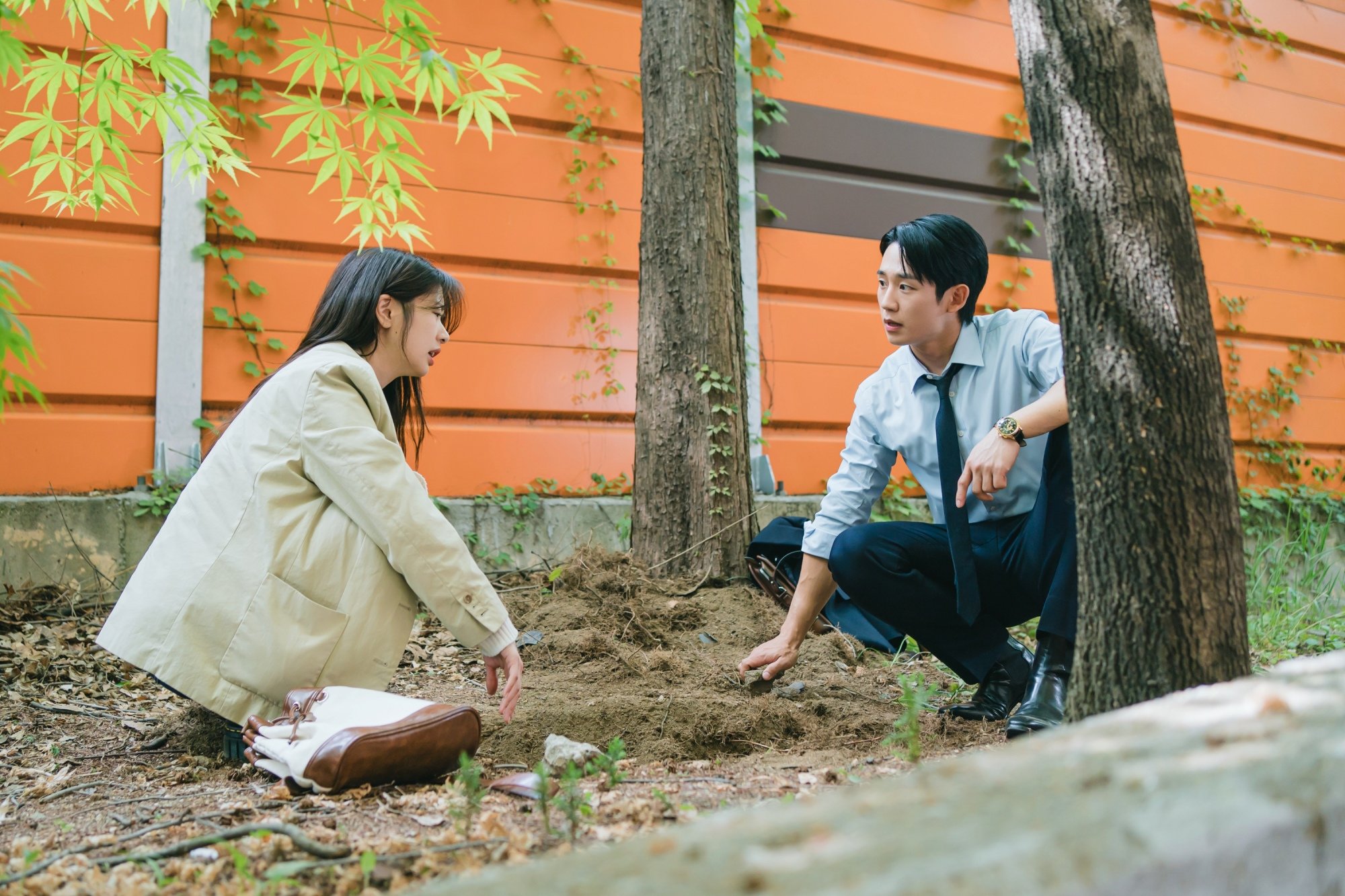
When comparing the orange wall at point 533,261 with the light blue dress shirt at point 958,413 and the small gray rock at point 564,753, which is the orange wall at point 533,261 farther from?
the small gray rock at point 564,753

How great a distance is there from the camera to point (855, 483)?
3057 millimetres

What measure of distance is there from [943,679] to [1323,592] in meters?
3.16

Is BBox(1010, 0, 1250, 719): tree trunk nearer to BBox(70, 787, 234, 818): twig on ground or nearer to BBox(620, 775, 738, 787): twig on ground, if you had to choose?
BBox(620, 775, 738, 787): twig on ground

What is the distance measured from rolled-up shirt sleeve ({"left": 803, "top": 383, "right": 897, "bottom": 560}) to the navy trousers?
0.06m

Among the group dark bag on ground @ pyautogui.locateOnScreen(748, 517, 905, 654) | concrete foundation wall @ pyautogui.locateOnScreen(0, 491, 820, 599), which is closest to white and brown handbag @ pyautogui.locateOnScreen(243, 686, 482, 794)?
dark bag on ground @ pyautogui.locateOnScreen(748, 517, 905, 654)

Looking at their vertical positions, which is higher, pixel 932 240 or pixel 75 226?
pixel 75 226

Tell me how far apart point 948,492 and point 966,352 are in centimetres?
43

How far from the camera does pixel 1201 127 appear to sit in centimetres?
712

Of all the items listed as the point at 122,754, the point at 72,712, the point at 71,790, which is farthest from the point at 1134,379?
the point at 72,712

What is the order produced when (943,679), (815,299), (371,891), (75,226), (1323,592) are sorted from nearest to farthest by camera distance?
(371,891)
(943,679)
(75,226)
(1323,592)
(815,299)

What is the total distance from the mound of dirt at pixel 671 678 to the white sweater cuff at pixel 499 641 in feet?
0.87

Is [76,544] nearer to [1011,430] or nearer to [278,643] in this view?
[278,643]

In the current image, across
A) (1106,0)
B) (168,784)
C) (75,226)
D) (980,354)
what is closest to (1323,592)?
(980,354)

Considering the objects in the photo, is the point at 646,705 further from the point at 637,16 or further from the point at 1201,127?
the point at 1201,127
